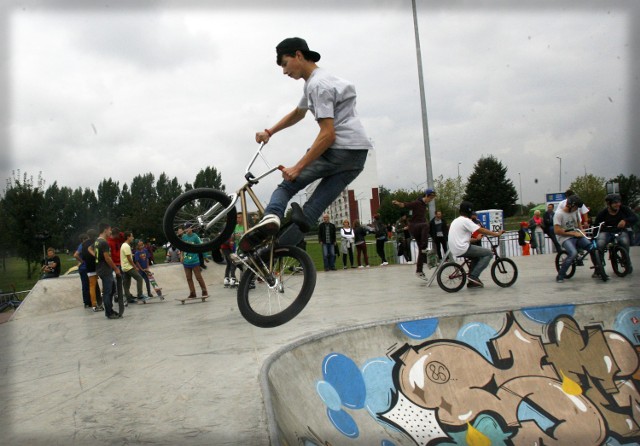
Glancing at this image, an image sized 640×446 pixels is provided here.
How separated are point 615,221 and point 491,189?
5763 cm

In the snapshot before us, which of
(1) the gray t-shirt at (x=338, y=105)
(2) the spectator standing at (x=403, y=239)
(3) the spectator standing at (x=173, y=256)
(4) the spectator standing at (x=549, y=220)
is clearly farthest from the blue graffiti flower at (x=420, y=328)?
(2) the spectator standing at (x=403, y=239)

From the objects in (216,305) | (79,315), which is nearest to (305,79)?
(216,305)

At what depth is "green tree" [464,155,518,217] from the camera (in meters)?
64.9

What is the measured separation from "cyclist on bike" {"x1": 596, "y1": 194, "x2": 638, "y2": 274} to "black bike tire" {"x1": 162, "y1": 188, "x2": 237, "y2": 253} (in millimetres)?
7722

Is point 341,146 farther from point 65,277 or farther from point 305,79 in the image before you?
point 65,277

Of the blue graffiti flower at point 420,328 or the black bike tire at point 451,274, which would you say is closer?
the blue graffiti flower at point 420,328

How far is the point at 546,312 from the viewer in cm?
771

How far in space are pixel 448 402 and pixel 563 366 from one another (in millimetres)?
1824

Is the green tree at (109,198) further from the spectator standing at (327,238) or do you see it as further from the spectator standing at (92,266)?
the spectator standing at (327,238)

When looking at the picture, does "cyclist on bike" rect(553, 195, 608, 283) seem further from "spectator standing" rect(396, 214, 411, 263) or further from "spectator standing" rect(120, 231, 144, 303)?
"spectator standing" rect(120, 231, 144, 303)

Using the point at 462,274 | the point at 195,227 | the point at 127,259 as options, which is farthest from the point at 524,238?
the point at 195,227

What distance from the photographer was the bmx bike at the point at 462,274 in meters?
10.4

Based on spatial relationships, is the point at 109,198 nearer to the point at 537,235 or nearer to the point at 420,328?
the point at 420,328

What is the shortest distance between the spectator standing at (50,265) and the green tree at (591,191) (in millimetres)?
43013
